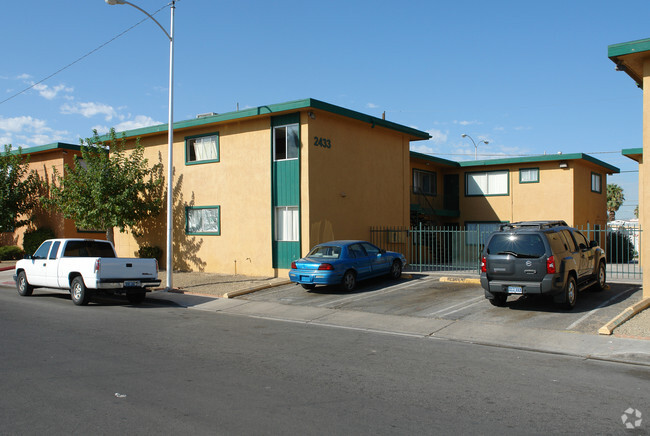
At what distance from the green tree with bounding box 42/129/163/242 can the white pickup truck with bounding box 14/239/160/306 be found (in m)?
5.13

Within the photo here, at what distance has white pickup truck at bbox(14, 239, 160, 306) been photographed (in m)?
13.5

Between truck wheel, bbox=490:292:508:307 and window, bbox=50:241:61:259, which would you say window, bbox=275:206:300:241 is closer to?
window, bbox=50:241:61:259

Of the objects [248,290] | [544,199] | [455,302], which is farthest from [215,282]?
[544,199]

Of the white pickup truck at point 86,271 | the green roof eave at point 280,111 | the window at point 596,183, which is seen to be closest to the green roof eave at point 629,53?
the green roof eave at point 280,111

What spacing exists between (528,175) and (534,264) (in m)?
18.2

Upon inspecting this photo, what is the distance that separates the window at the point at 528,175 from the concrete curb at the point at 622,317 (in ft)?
55.5

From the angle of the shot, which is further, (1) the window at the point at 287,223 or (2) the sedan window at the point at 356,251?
(1) the window at the point at 287,223

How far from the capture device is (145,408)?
18.6 ft

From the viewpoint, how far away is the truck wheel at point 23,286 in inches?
634

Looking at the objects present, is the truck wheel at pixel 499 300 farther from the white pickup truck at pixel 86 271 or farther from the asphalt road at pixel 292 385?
Result: the white pickup truck at pixel 86 271

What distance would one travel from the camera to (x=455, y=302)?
13398 mm

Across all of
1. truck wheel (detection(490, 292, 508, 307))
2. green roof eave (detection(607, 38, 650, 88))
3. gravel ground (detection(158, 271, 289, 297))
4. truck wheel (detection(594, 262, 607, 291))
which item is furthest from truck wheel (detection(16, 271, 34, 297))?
green roof eave (detection(607, 38, 650, 88))

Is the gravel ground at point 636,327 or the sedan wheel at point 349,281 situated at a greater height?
the sedan wheel at point 349,281

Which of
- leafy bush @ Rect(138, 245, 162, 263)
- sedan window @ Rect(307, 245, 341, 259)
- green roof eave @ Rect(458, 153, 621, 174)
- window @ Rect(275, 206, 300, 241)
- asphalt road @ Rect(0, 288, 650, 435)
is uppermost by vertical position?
green roof eave @ Rect(458, 153, 621, 174)
